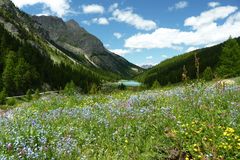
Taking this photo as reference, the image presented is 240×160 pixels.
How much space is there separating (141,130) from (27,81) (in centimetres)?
11942

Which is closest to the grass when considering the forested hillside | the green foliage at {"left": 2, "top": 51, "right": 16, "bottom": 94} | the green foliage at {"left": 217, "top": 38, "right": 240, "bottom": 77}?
the green foliage at {"left": 217, "top": 38, "right": 240, "bottom": 77}

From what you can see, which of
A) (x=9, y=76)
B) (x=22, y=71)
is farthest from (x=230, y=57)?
(x=22, y=71)

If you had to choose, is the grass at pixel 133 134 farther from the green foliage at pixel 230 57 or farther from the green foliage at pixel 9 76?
the green foliage at pixel 9 76

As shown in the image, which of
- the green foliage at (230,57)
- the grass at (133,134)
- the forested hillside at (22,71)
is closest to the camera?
the grass at (133,134)

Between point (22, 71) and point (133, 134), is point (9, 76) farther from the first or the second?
point (133, 134)

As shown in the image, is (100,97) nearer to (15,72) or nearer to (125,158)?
(125,158)

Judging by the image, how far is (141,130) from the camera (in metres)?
7.95

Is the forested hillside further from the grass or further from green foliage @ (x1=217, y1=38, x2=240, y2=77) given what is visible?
the grass

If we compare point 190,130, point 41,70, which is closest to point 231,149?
point 190,130

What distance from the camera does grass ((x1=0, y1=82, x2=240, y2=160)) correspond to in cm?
667

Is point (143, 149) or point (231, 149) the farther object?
point (143, 149)

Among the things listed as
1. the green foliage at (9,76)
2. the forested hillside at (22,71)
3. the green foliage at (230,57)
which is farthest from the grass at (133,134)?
the green foliage at (9,76)

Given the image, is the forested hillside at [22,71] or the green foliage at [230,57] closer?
the green foliage at [230,57]

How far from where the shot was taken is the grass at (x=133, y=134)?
6.67m
